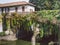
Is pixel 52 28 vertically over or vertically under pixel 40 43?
over

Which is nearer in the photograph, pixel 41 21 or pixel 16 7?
pixel 41 21

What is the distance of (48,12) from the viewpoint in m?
18.0

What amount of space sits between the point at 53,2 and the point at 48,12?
13.4 meters

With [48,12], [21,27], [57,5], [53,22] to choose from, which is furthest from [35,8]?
[53,22]

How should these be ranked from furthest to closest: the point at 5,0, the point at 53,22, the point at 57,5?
the point at 5,0
the point at 57,5
the point at 53,22

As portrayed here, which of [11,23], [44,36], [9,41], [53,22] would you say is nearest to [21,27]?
[11,23]

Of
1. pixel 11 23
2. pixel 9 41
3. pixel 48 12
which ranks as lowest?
pixel 9 41

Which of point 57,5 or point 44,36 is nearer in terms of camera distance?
point 44,36

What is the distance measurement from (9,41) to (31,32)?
2398 mm

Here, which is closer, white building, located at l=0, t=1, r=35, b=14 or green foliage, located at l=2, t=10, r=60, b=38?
green foliage, located at l=2, t=10, r=60, b=38

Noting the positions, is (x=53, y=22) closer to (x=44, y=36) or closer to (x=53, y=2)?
(x=44, y=36)

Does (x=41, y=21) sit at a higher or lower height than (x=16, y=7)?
lower

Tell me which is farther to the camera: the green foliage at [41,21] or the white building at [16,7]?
the white building at [16,7]

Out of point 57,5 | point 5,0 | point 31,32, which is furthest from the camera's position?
point 5,0
